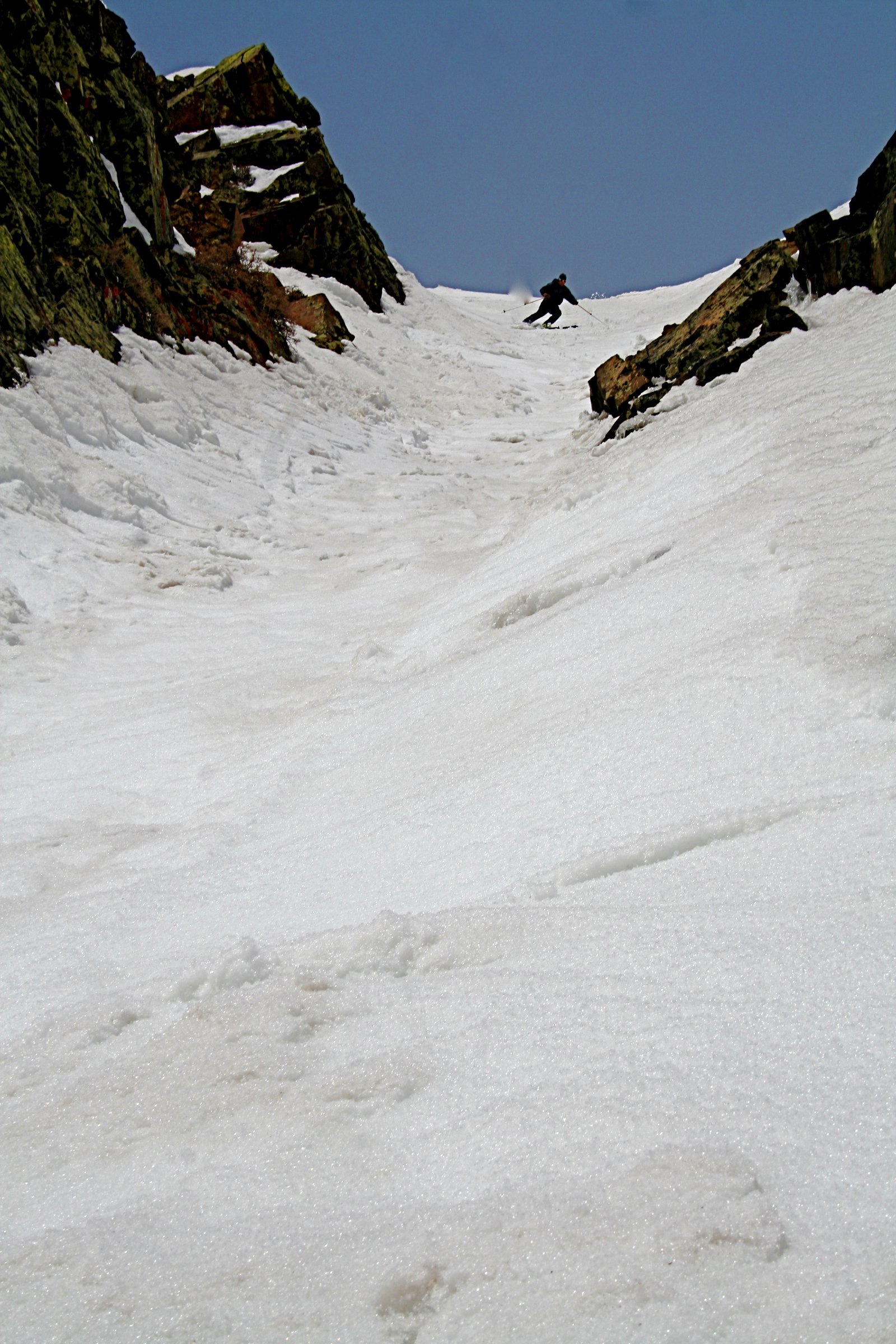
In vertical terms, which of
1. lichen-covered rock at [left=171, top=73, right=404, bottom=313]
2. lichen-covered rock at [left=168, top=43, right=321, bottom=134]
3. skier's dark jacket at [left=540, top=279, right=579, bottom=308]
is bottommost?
skier's dark jacket at [left=540, top=279, right=579, bottom=308]

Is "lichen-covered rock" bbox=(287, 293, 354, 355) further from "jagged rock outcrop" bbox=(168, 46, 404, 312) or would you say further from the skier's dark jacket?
the skier's dark jacket

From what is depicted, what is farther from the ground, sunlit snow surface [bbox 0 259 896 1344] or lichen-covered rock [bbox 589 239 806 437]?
lichen-covered rock [bbox 589 239 806 437]

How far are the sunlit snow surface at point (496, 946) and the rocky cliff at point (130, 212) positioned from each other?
6068 millimetres

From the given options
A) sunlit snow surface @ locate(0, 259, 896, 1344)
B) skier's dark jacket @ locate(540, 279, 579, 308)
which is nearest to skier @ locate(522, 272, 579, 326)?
skier's dark jacket @ locate(540, 279, 579, 308)

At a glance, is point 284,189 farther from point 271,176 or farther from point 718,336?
point 718,336

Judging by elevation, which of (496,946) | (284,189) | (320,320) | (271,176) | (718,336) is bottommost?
(496,946)

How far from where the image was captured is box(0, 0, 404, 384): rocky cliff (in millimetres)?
10531

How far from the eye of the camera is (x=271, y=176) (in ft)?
73.4

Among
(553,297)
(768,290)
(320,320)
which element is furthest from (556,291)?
(768,290)

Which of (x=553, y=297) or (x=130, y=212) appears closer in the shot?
(x=130, y=212)

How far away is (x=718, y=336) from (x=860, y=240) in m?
1.81

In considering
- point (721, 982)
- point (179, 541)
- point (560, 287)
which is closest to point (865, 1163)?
point (721, 982)

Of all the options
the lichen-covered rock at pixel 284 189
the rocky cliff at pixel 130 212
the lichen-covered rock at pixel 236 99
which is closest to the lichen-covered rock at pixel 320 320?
the rocky cliff at pixel 130 212

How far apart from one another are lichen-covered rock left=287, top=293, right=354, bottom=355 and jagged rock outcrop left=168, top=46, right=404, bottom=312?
3433mm
